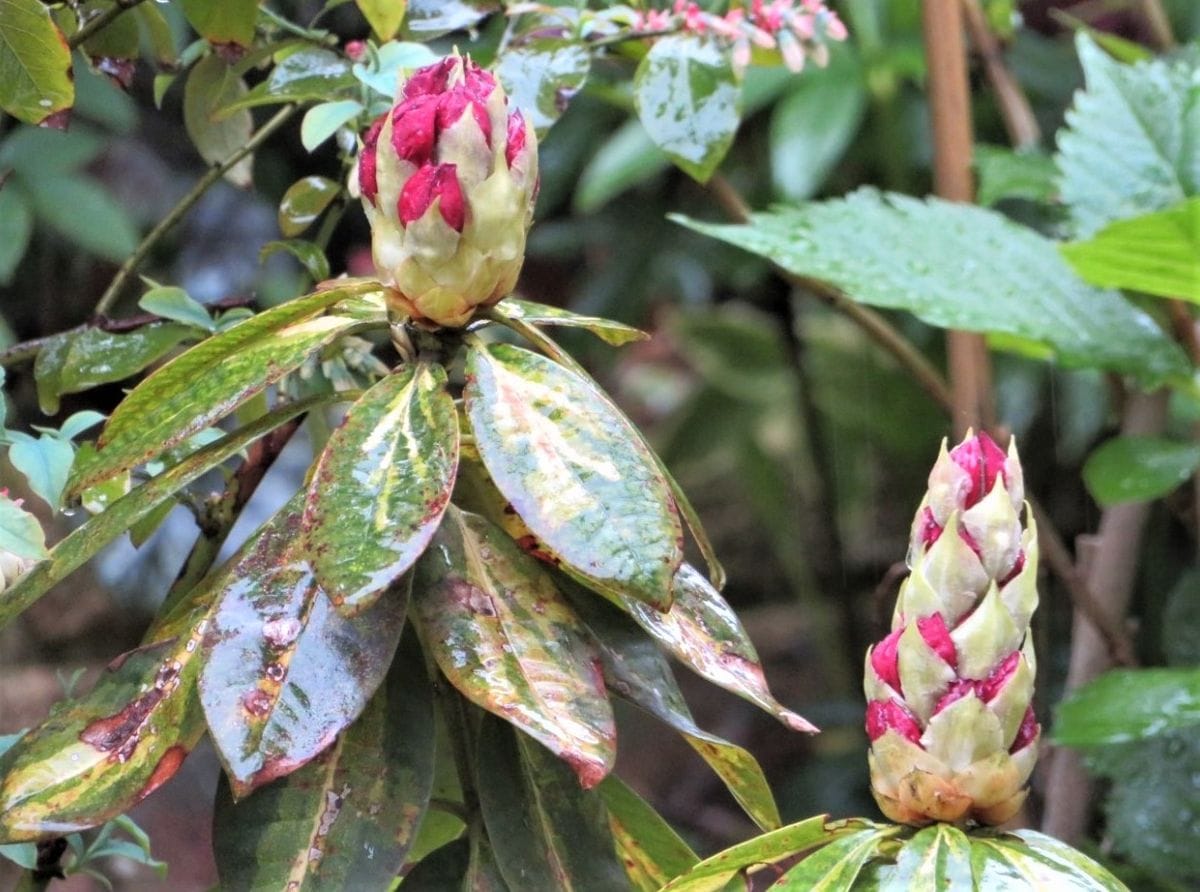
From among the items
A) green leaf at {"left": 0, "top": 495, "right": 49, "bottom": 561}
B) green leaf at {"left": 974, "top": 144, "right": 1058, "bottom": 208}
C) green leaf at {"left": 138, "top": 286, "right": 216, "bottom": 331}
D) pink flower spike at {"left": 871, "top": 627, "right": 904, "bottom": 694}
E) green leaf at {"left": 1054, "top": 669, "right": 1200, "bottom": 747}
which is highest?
green leaf at {"left": 138, "top": 286, "right": 216, "bottom": 331}

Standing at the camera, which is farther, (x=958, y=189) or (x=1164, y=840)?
(x=958, y=189)

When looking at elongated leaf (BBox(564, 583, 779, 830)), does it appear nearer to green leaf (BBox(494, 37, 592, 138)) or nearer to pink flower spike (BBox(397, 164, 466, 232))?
pink flower spike (BBox(397, 164, 466, 232))

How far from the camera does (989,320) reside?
3.09ft

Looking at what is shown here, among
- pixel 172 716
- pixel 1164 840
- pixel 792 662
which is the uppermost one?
pixel 172 716

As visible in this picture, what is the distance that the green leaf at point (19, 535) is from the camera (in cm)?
50

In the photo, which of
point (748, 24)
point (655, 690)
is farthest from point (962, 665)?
point (748, 24)

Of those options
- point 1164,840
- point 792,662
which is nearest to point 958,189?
point 1164,840

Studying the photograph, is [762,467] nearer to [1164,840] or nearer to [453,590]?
[1164,840]

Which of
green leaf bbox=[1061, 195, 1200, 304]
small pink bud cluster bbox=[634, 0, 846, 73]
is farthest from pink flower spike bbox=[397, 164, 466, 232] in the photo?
green leaf bbox=[1061, 195, 1200, 304]

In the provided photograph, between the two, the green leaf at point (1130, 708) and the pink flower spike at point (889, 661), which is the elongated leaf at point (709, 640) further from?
the green leaf at point (1130, 708)

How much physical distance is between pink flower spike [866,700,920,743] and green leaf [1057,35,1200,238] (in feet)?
2.25

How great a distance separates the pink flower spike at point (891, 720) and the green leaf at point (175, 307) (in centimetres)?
35

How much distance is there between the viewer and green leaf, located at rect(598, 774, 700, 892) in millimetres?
596

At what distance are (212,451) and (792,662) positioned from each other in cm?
234
